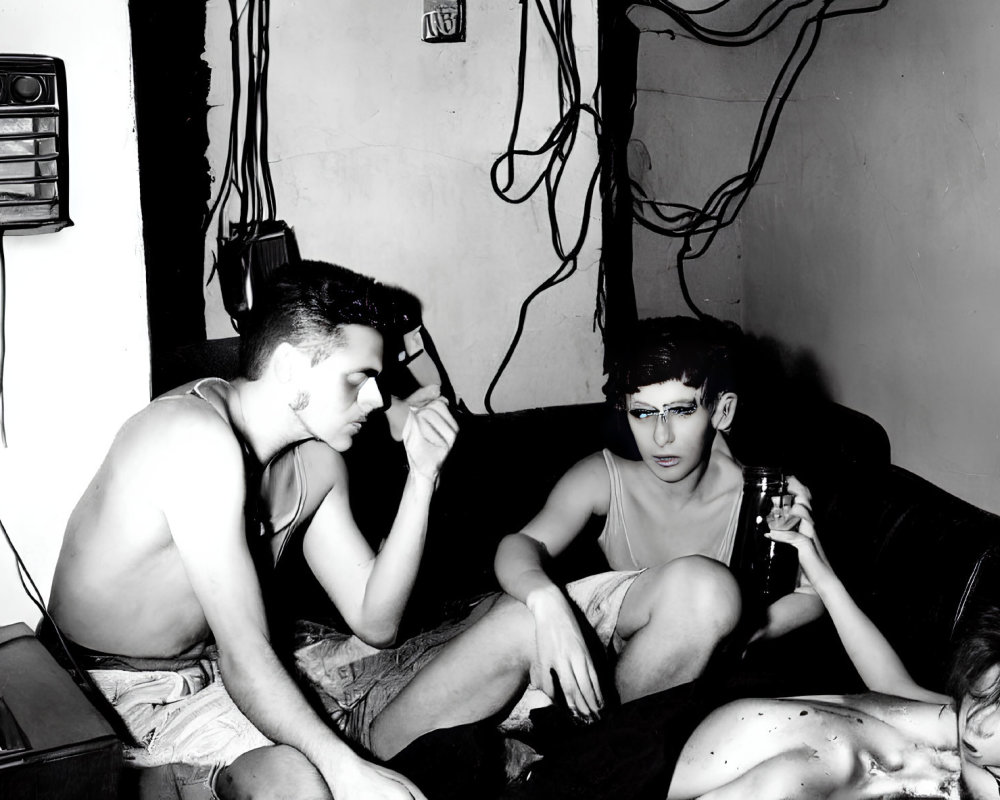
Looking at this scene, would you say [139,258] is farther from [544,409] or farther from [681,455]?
[544,409]

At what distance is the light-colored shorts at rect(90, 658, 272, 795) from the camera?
1.62 metres

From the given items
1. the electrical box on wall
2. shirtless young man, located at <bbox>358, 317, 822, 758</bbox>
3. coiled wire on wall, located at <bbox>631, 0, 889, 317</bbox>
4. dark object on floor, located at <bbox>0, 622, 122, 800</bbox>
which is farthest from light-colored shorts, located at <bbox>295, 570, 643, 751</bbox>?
coiled wire on wall, located at <bbox>631, 0, 889, 317</bbox>

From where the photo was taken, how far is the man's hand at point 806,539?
1.81 meters

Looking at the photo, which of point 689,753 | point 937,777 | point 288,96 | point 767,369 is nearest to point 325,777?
point 689,753

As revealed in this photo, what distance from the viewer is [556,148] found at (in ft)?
9.56

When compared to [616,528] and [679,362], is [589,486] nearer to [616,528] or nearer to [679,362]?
[616,528]

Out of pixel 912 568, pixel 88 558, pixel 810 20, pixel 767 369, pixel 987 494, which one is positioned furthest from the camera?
pixel 767 369

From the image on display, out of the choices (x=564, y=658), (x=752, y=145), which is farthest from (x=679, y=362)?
(x=752, y=145)

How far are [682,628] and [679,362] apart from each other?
66 centimetres

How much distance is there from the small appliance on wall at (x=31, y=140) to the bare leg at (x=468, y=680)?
1002 mm

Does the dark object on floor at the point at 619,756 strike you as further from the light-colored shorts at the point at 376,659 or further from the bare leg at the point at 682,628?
the light-colored shorts at the point at 376,659

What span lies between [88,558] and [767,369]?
269 cm

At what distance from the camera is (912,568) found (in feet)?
6.77

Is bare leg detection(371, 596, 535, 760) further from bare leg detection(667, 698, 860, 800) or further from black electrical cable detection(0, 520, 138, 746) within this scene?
black electrical cable detection(0, 520, 138, 746)
